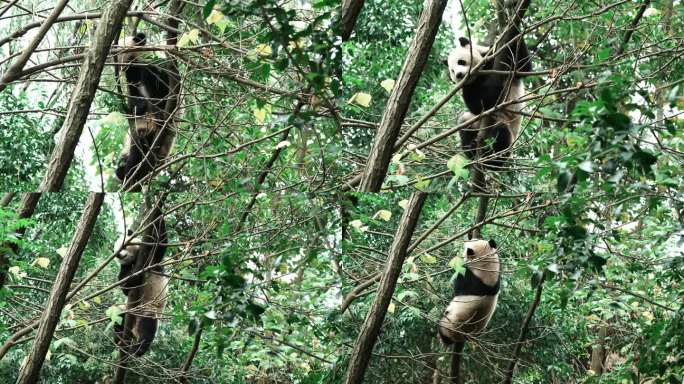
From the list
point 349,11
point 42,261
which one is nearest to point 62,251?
point 42,261

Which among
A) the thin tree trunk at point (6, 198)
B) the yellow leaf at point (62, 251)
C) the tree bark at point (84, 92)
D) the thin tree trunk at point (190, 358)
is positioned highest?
the tree bark at point (84, 92)

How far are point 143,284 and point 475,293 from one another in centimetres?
144

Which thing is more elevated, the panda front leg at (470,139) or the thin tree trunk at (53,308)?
the panda front leg at (470,139)

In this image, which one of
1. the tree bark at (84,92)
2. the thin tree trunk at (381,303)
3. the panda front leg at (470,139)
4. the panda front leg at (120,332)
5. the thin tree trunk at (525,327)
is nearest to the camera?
the tree bark at (84,92)

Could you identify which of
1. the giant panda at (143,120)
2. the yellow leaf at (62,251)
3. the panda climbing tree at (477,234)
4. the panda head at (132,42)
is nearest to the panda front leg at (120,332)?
the yellow leaf at (62,251)

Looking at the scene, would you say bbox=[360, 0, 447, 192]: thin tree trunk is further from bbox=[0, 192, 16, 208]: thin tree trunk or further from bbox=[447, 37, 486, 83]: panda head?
bbox=[0, 192, 16, 208]: thin tree trunk

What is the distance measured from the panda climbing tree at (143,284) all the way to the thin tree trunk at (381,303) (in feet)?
2.18

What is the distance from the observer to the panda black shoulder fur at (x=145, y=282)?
261 centimetres

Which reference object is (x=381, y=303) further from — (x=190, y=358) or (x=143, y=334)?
(x=143, y=334)

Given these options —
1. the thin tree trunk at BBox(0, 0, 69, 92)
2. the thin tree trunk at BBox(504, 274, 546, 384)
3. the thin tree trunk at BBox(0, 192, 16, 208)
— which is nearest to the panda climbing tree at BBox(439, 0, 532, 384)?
the thin tree trunk at BBox(504, 274, 546, 384)

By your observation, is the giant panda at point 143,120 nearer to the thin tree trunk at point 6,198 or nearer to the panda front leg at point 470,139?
the thin tree trunk at point 6,198

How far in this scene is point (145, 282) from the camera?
2631 mm

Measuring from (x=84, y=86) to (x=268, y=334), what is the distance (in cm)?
103

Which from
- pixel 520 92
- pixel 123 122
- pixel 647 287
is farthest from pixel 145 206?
pixel 647 287
